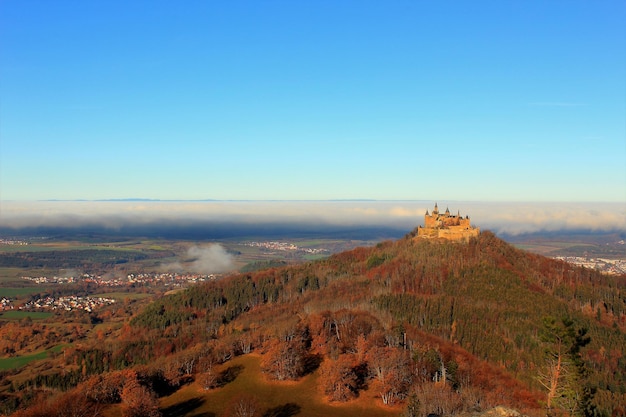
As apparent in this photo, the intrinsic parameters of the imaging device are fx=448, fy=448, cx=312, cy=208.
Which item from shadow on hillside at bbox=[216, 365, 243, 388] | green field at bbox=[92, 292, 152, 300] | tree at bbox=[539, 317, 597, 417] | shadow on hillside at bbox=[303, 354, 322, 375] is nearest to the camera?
tree at bbox=[539, 317, 597, 417]

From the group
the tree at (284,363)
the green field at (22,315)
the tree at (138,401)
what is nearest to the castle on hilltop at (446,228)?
the tree at (284,363)

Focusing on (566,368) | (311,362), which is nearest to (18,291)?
(311,362)

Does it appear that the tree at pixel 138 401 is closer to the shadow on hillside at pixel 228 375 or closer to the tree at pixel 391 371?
the shadow on hillside at pixel 228 375

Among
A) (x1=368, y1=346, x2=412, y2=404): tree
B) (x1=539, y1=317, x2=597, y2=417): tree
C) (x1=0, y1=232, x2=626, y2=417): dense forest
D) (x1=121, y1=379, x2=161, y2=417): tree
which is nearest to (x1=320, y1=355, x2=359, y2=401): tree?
(x1=0, y1=232, x2=626, y2=417): dense forest

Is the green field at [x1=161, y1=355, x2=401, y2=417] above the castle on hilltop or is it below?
below

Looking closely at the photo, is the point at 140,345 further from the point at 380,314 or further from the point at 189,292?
the point at 380,314

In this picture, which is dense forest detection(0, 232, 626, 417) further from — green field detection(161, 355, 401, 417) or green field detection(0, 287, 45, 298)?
green field detection(0, 287, 45, 298)

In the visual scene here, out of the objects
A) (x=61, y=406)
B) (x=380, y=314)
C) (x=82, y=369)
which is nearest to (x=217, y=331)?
(x=82, y=369)
